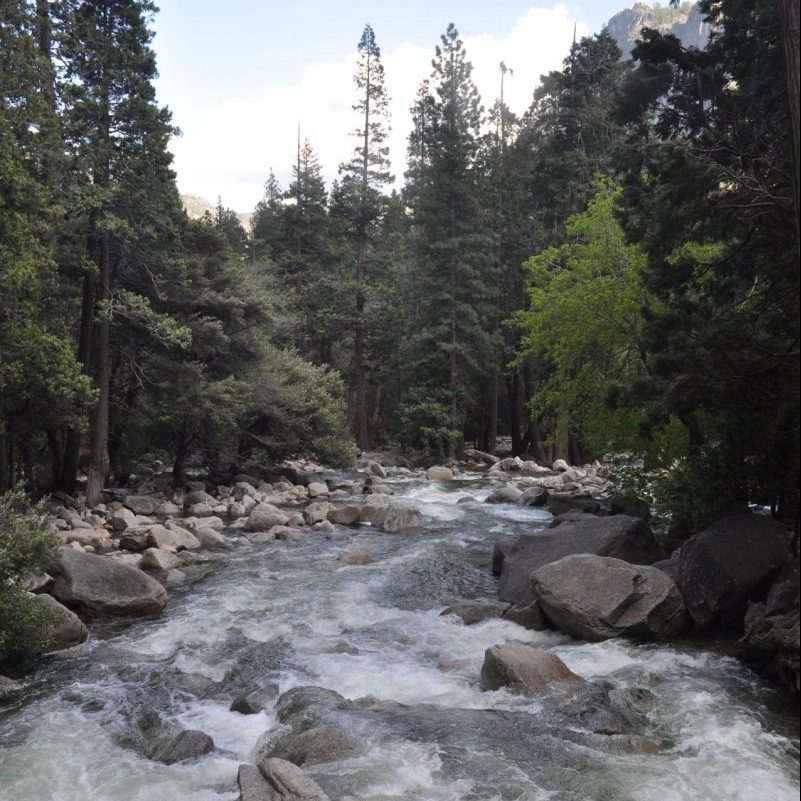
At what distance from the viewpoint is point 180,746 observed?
6977mm

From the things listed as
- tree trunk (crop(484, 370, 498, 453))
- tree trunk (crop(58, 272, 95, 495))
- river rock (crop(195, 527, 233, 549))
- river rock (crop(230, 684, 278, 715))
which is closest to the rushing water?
river rock (crop(230, 684, 278, 715))

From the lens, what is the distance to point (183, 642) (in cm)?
1011

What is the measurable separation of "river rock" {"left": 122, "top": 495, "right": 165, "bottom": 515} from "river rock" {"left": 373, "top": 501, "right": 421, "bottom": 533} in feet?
20.8

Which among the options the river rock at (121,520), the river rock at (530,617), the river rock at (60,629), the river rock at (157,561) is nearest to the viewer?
the river rock at (60,629)

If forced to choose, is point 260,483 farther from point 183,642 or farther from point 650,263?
point 650,263

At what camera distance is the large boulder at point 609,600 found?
373 inches

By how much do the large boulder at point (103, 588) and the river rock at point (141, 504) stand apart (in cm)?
816

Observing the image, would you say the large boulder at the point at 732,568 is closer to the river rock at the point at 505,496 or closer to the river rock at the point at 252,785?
the river rock at the point at 252,785

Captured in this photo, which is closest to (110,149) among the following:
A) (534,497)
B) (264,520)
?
(264,520)

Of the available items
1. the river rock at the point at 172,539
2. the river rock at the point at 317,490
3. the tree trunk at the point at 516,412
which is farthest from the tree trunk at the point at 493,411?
the river rock at the point at 172,539

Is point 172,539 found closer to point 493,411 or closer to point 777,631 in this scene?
point 777,631

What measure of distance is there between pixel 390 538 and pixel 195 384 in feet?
26.0

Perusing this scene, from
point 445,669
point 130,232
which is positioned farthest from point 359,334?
point 445,669

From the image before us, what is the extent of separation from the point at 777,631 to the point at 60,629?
8.97 metres
